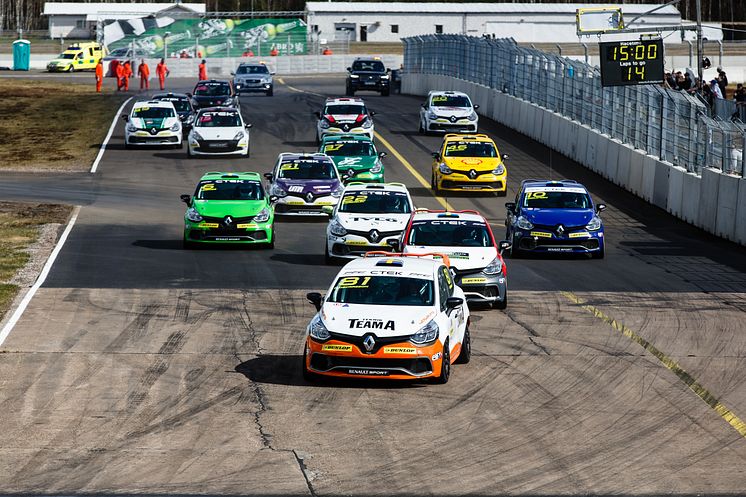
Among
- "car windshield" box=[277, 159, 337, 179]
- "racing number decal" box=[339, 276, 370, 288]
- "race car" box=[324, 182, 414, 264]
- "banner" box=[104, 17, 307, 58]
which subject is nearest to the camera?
"racing number decal" box=[339, 276, 370, 288]

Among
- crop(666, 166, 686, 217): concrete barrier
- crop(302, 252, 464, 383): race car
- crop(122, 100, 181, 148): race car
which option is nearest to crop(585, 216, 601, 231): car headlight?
crop(666, 166, 686, 217): concrete barrier

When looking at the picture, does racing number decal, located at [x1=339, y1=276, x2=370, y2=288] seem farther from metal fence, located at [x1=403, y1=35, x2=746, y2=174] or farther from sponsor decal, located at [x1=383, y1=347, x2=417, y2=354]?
metal fence, located at [x1=403, y1=35, x2=746, y2=174]

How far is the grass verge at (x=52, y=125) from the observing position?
1860 inches

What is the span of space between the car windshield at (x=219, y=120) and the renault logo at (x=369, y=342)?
1174 inches

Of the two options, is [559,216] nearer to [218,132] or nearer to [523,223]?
[523,223]

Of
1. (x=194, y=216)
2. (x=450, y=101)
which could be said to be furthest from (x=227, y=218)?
(x=450, y=101)

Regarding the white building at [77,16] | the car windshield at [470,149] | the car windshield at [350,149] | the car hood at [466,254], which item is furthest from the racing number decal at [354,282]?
the white building at [77,16]

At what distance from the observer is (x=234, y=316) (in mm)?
21406

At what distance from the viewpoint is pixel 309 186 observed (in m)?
33.4

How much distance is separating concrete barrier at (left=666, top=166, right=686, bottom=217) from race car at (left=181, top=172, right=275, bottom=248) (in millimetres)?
11225

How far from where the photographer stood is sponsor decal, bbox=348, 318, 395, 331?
1658 cm

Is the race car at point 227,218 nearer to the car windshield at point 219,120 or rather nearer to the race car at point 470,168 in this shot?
the race car at point 470,168

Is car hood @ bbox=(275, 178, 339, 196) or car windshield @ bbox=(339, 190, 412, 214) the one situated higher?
car windshield @ bbox=(339, 190, 412, 214)

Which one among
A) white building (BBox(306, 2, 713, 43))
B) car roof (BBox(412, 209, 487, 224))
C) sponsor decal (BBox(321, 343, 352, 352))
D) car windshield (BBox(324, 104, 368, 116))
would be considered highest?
white building (BBox(306, 2, 713, 43))
